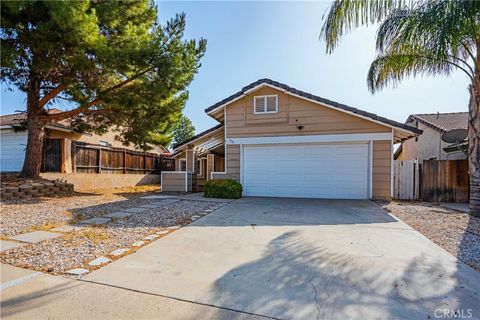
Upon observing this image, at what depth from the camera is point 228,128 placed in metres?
12.1

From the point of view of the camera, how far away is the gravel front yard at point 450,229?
4.25 m

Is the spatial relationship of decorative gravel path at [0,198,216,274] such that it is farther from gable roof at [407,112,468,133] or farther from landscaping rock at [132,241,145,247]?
gable roof at [407,112,468,133]

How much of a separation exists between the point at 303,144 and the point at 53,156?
12.9 metres

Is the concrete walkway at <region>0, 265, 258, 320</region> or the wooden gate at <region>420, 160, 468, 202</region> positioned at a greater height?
the wooden gate at <region>420, 160, 468, 202</region>

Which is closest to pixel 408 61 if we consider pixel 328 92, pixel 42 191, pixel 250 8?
pixel 328 92

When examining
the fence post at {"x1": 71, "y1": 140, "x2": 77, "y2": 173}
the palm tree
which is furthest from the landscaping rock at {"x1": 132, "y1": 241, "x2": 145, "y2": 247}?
the fence post at {"x1": 71, "y1": 140, "x2": 77, "y2": 173}

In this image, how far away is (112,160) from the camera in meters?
16.7

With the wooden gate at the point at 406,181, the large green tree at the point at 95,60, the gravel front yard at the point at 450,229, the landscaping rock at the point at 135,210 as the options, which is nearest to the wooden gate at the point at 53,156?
the large green tree at the point at 95,60

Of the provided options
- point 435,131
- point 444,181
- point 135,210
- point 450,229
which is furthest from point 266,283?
point 435,131

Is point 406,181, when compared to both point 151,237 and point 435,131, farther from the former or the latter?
point 151,237

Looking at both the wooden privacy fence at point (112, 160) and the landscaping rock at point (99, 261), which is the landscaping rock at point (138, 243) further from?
the wooden privacy fence at point (112, 160)

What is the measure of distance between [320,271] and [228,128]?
9311mm

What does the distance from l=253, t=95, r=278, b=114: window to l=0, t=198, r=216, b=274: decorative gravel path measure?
22.0 feet

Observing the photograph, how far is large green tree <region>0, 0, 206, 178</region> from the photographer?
8.70 m
